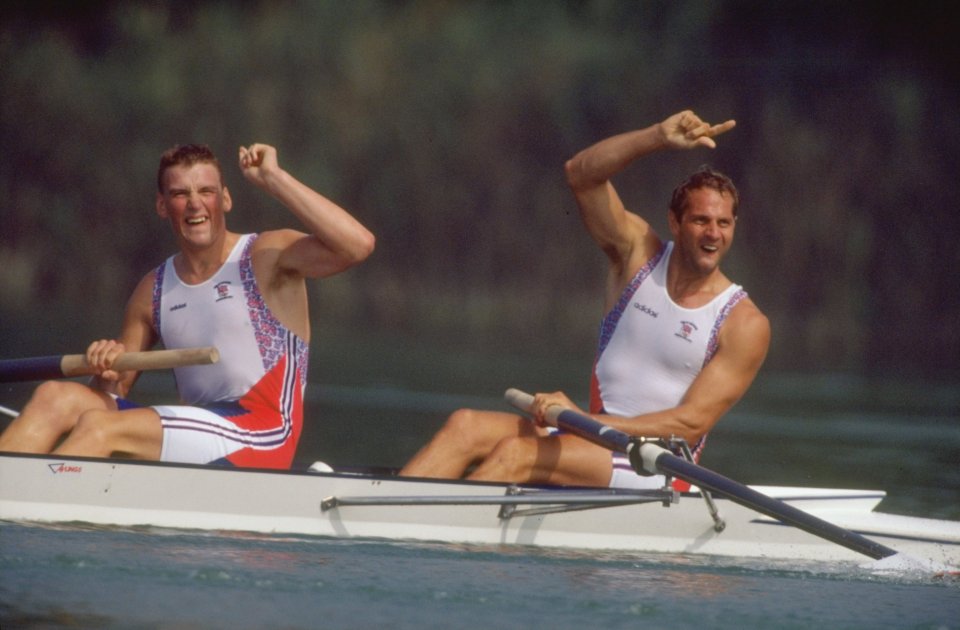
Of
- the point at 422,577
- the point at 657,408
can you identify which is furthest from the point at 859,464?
the point at 422,577

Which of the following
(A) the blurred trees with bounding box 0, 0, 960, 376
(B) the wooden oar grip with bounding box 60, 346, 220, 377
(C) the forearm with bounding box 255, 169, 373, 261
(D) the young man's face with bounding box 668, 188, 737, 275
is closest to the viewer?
(B) the wooden oar grip with bounding box 60, 346, 220, 377

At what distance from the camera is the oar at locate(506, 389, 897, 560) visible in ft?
22.3

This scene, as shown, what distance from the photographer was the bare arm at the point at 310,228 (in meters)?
7.07

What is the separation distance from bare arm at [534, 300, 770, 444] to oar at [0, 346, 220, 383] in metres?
1.43

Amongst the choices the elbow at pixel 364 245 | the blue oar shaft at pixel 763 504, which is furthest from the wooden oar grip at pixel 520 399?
the elbow at pixel 364 245

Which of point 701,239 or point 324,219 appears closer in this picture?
point 324,219

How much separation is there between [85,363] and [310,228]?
114cm

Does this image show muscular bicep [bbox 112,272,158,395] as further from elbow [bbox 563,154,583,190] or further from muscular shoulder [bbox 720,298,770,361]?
muscular shoulder [bbox 720,298,770,361]

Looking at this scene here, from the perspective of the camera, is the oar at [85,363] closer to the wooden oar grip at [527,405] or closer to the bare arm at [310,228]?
the bare arm at [310,228]

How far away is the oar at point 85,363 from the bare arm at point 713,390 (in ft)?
4.70

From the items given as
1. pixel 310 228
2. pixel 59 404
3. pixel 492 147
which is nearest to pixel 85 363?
pixel 59 404

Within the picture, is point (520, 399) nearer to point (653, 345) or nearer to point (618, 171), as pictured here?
point (653, 345)

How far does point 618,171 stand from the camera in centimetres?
708

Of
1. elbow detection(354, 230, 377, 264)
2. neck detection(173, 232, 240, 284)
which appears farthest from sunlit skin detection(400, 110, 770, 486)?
neck detection(173, 232, 240, 284)
